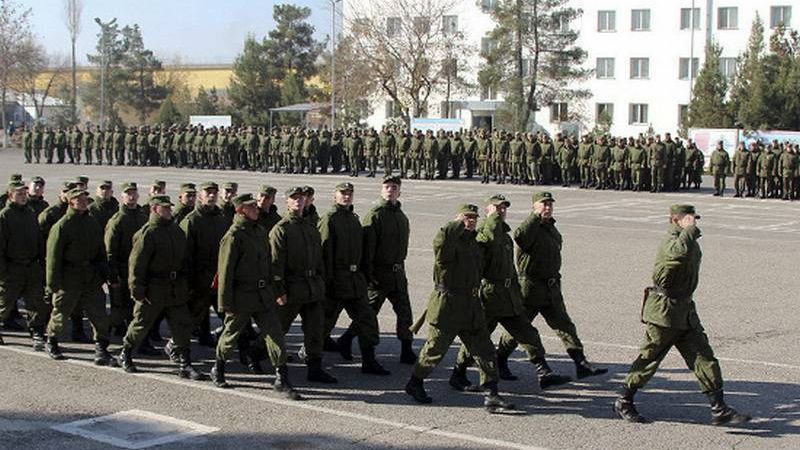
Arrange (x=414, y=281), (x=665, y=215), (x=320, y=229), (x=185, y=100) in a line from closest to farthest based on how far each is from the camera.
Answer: (x=320, y=229) → (x=414, y=281) → (x=665, y=215) → (x=185, y=100)

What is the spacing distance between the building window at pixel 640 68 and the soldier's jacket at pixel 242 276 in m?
58.7

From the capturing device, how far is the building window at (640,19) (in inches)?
2566

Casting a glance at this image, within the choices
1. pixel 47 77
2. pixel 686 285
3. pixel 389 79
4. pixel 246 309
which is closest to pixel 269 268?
pixel 246 309

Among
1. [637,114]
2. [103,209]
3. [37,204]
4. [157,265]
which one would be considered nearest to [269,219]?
[157,265]

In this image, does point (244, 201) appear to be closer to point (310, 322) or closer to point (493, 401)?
point (310, 322)

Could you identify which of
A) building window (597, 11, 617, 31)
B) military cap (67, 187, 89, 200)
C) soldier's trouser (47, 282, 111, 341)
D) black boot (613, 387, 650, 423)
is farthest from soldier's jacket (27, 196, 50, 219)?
building window (597, 11, 617, 31)

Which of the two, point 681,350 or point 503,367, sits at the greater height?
point 681,350

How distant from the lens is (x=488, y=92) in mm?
65500

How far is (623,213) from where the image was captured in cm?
2875

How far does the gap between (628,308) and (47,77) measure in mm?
96167

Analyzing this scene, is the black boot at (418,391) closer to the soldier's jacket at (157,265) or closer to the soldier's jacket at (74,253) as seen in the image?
the soldier's jacket at (157,265)

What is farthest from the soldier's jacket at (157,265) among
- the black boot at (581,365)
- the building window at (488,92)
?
the building window at (488,92)

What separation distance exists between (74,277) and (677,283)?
251 inches

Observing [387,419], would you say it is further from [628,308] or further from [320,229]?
[628,308]
